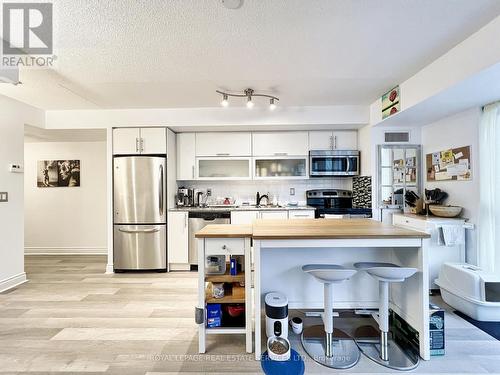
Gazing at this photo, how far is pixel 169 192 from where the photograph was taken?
12.3 ft

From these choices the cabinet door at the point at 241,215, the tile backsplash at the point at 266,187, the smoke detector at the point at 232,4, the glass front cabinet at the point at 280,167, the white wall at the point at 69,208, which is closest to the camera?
the smoke detector at the point at 232,4

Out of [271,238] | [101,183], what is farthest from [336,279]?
[101,183]

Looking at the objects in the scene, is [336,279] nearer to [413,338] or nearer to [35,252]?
[413,338]

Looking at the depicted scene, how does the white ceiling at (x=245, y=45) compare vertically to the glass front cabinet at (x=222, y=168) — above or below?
above

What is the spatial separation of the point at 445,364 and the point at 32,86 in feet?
15.2

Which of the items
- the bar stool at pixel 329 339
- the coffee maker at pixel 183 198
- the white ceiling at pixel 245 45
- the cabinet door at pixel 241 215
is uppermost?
the white ceiling at pixel 245 45

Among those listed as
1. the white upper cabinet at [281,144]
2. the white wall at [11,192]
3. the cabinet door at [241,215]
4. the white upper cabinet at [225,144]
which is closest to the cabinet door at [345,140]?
the white upper cabinet at [281,144]

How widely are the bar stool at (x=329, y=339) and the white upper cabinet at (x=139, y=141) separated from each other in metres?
2.81

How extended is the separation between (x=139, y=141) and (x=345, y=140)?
3.20 metres

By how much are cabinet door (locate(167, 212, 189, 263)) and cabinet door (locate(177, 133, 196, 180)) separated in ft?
2.30

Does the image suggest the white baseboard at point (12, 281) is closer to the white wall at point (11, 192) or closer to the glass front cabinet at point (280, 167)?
the white wall at point (11, 192)

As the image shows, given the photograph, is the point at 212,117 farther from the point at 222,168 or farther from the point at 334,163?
the point at 334,163

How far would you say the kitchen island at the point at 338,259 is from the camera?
1.72 metres

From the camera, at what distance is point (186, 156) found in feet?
13.3
